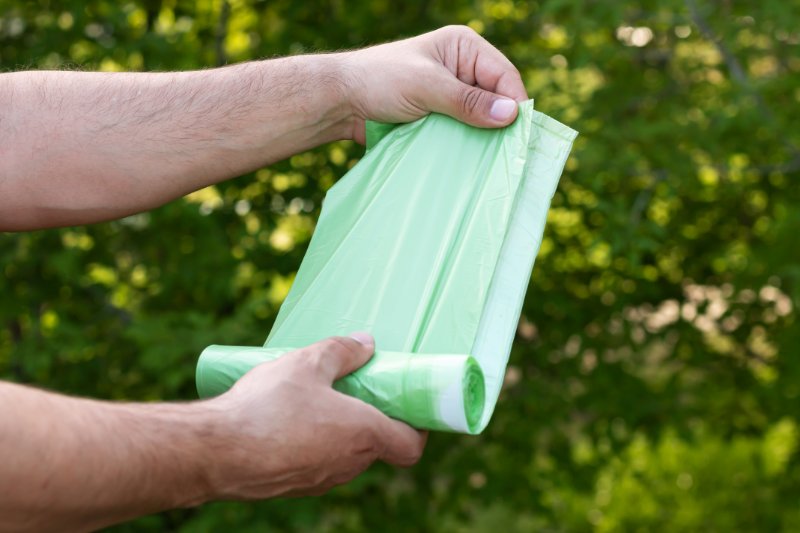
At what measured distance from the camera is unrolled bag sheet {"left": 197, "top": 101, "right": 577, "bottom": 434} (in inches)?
62.5

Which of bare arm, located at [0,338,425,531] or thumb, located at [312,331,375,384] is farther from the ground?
thumb, located at [312,331,375,384]

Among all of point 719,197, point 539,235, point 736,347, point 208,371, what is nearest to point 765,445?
point 736,347

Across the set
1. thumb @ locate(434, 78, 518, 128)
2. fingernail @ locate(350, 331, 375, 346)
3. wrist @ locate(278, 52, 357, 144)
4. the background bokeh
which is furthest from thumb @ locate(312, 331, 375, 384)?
the background bokeh

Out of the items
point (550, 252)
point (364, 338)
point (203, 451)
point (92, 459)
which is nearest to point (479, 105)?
point (364, 338)

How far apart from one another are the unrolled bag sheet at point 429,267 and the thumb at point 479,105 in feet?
0.09

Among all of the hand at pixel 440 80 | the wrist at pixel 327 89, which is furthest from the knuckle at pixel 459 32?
the wrist at pixel 327 89

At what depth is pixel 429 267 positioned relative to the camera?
181 cm

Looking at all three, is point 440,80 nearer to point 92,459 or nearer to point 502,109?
point 502,109

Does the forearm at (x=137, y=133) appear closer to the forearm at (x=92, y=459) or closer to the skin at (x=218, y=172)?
the skin at (x=218, y=172)

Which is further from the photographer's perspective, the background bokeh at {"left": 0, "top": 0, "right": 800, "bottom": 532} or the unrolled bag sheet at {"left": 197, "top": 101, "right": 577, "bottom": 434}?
the background bokeh at {"left": 0, "top": 0, "right": 800, "bottom": 532}

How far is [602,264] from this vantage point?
365 centimetres

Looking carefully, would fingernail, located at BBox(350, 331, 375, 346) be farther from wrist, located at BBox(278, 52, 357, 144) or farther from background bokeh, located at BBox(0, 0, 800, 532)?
background bokeh, located at BBox(0, 0, 800, 532)

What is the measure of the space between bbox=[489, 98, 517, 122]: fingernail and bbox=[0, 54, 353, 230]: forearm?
0.37 m

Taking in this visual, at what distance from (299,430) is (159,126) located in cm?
92
